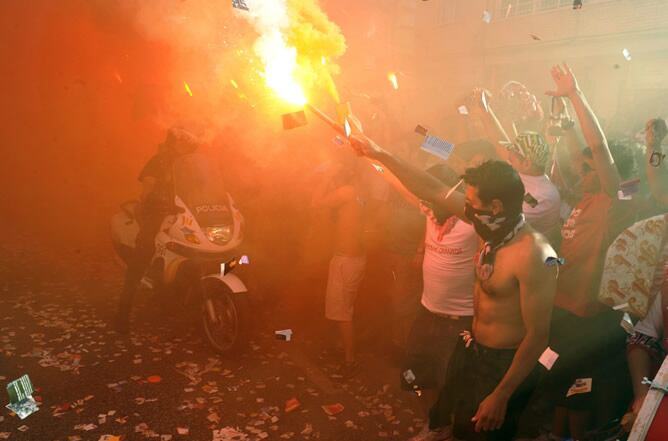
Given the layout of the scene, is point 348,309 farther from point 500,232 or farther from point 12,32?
point 12,32

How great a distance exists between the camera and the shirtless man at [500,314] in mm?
3033

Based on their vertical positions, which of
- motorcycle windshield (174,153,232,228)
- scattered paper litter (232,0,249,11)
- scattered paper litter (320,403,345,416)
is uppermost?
scattered paper litter (232,0,249,11)

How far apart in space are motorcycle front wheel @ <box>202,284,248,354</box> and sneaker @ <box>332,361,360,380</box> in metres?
1.13

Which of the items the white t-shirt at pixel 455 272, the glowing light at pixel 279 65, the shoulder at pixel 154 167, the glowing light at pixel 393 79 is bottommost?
the white t-shirt at pixel 455 272

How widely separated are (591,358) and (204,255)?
4.14m

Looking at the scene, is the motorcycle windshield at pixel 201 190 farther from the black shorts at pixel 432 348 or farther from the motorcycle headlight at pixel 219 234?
the black shorts at pixel 432 348

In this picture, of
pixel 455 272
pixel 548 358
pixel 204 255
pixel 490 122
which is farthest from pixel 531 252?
pixel 204 255

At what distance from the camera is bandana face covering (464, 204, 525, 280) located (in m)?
3.19

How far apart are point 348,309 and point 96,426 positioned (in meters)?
2.73

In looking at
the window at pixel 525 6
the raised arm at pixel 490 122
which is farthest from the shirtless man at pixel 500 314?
the window at pixel 525 6

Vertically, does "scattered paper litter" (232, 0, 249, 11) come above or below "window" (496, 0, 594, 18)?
below

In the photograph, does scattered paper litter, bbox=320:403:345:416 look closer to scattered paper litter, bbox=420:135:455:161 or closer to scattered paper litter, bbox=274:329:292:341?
scattered paper litter, bbox=274:329:292:341

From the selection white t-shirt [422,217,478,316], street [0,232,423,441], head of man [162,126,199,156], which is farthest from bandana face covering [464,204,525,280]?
head of man [162,126,199,156]

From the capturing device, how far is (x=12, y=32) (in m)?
11.1
